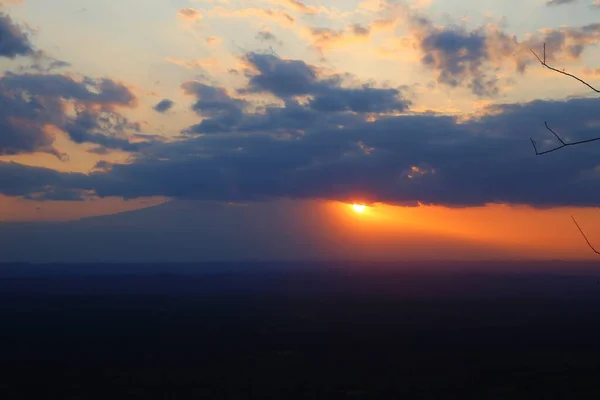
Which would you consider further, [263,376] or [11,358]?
[11,358]

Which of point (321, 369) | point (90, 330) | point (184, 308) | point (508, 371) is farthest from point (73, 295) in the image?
point (508, 371)

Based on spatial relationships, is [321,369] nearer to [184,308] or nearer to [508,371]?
[508,371]

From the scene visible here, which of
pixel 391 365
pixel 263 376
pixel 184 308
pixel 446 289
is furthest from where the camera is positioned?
pixel 446 289

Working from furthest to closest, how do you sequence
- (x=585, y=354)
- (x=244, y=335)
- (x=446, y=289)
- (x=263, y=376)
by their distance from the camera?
(x=446, y=289) → (x=244, y=335) → (x=585, y=354) → (x=263, y=376)

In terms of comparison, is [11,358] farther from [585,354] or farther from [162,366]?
[585,354]

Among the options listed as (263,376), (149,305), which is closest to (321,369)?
(263,376)

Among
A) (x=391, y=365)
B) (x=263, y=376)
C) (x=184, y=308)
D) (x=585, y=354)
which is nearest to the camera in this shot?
(x=263, y=376)
